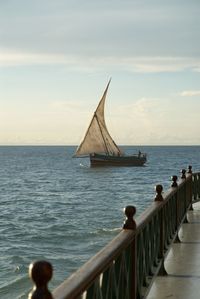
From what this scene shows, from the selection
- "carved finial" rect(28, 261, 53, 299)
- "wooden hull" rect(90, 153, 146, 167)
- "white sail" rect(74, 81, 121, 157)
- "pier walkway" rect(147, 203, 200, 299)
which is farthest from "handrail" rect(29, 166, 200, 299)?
"wooden hull" rect(90, 153, 146, 167)

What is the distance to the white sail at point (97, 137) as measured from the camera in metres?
88.6

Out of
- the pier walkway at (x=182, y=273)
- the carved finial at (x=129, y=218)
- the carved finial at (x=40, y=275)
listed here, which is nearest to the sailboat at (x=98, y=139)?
the pier walkway at (x=182, y=273)

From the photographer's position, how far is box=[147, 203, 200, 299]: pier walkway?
18.3 ft

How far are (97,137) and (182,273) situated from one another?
274 ft

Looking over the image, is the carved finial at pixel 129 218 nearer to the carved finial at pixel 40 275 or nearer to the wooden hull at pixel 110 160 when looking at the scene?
the carved finial at pixel 40 275

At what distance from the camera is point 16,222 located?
101 ft

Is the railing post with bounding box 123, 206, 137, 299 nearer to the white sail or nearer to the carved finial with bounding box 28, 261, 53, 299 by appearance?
the carved finial with bounding box 28, 261, 53, 299

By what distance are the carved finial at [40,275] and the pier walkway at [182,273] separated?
3484 millimetres

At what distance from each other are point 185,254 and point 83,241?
14.7 metres

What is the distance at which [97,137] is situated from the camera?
3533 inches

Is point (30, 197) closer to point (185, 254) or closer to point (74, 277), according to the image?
point (185, 254)

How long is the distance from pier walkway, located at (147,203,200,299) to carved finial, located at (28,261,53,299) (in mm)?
3484

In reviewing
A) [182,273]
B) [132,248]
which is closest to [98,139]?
[182,273]

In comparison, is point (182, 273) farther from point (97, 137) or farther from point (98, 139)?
point (98, 139)
